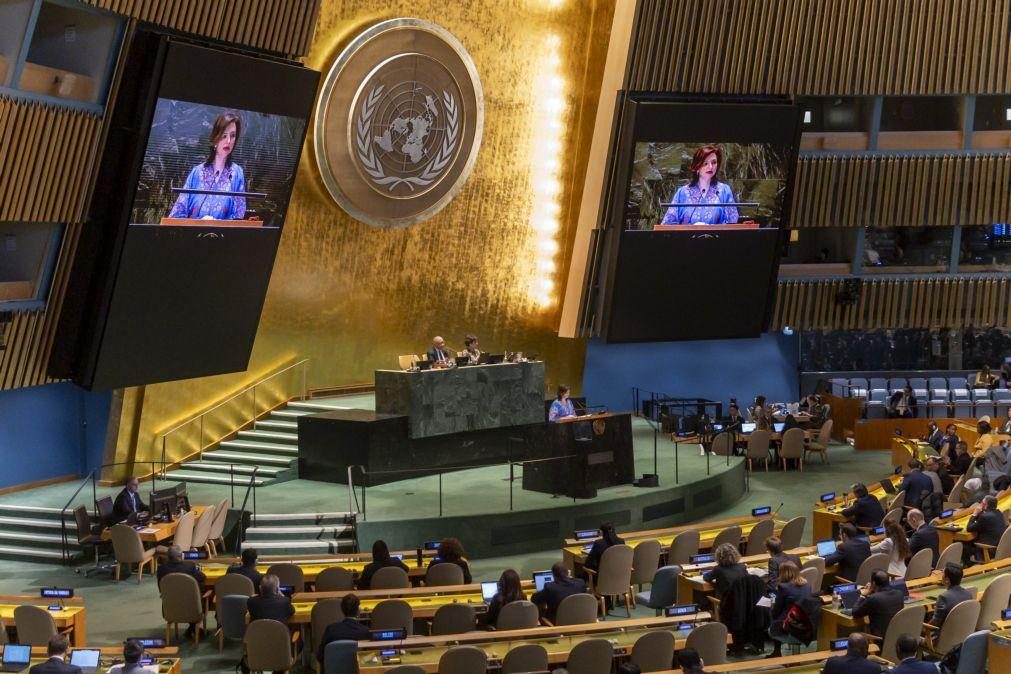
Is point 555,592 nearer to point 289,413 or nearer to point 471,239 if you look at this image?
point 289,413

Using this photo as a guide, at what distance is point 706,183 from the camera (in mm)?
22938

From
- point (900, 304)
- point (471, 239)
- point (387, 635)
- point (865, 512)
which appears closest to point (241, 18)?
point (471, 239)

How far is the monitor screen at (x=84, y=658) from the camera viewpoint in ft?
31.3

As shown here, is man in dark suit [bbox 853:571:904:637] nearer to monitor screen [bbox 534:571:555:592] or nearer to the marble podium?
monitor screen [bbox 534:571:555:592]

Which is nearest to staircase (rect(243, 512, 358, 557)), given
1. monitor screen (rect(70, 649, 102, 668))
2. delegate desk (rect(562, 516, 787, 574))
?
delegate desk (rect(562, 516, 787, 574))

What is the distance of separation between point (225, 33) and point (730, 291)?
10.6m

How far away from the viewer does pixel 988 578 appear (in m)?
12.2

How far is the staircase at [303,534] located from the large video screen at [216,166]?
162 inches

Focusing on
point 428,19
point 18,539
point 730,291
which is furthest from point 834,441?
point 18,539

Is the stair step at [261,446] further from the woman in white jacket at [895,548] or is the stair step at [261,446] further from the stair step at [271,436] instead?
the woman in white jacket at [895,548]

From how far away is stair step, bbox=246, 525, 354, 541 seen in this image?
16.2m

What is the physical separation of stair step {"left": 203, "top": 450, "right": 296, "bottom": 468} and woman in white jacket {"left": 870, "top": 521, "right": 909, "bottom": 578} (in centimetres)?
928

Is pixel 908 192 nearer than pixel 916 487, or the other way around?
pixel 916 487

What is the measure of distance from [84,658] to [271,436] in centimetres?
1081
